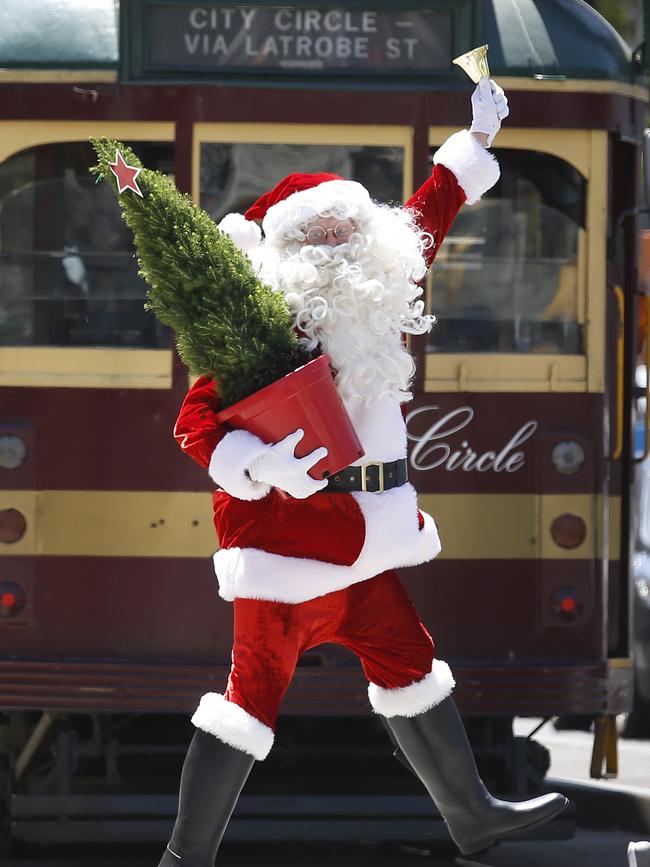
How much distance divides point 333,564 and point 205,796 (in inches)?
25.8

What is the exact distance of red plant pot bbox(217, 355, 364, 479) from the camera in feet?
14.5

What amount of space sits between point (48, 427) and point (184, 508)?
0.51m

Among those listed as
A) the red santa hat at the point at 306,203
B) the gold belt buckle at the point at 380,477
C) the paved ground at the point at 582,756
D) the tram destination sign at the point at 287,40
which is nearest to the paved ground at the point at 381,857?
the paved ground at the point at 582,756

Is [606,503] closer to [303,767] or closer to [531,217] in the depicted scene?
[531,217]

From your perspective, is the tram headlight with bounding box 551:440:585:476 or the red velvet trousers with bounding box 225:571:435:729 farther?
the tram headlight with bounding box 551:440:585:476

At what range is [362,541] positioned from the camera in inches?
182

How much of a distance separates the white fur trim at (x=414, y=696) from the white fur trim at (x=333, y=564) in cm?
31

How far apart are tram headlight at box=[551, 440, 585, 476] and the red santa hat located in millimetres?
1576

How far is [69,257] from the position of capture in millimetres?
6004

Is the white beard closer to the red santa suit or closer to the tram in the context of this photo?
the red santa suit

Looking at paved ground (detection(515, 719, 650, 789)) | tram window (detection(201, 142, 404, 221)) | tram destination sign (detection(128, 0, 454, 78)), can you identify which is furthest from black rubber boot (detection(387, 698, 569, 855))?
paved ground (detection(515, 719, 650, 789))

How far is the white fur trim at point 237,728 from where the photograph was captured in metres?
4.54

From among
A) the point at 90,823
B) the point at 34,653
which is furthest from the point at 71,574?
the point at 90,823

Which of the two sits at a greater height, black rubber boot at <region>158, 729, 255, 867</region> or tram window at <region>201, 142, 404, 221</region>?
tram window at <region>201, 142, 404, 221</region>
